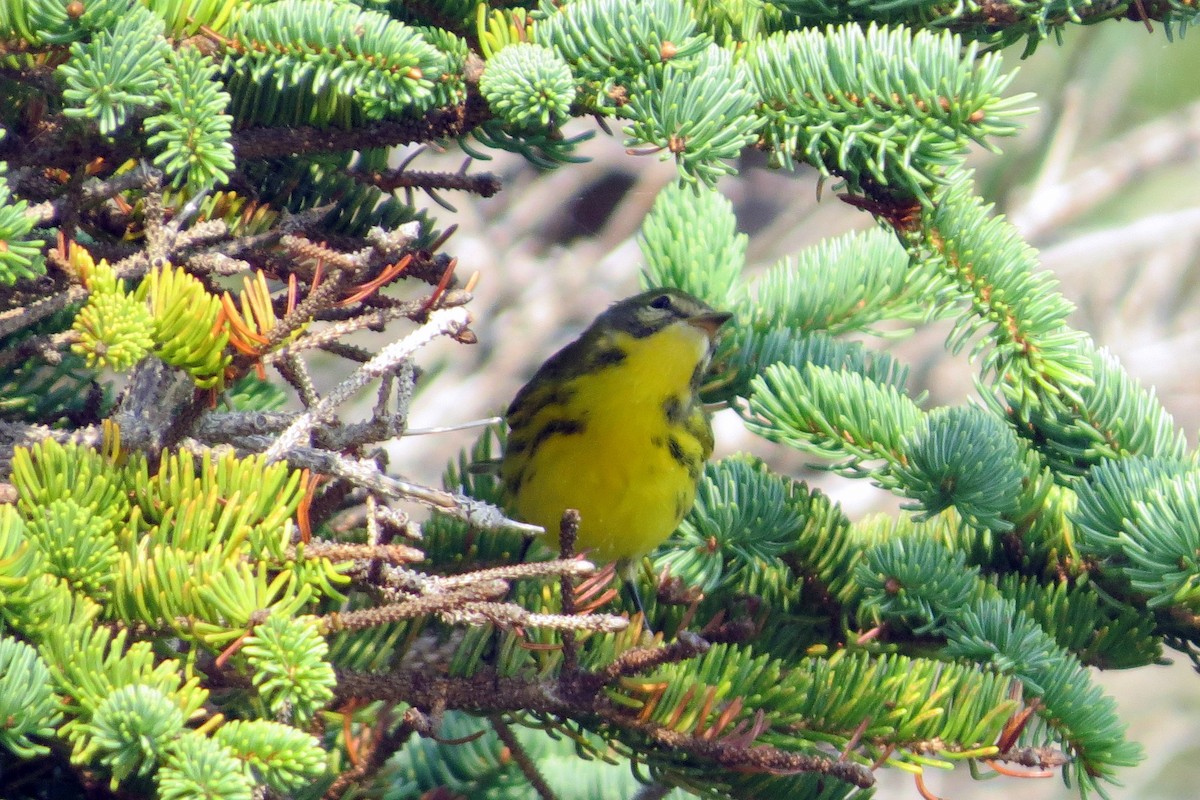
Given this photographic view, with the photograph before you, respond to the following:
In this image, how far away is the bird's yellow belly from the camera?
264cm

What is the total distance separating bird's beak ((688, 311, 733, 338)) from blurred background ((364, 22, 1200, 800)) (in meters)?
2.10

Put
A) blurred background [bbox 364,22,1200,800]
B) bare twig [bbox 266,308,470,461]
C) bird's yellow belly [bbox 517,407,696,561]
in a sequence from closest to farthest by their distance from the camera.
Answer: bare twig [bbox 266,308,470,461]
bird's yellow belly [bbox 517,407,696,561]
blurred background [bbox 364,22,1200,800]

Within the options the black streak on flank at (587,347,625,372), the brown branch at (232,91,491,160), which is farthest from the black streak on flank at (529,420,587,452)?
the brown branch at (232,91,491,160)

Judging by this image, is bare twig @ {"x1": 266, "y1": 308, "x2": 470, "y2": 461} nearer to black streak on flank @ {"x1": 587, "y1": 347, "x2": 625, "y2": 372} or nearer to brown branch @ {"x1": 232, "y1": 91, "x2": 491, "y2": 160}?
brown branch @ {"x1": 232, "y1": 91, "x2": 491, "y2": 160}

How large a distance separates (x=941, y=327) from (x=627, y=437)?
2669 millimetres

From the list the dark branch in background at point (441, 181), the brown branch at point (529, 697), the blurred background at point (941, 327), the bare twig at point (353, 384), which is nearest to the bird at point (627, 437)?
the dark branch in background at point (441, 181)

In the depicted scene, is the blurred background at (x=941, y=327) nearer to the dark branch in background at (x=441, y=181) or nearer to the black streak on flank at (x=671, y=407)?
the black streak on flank at (x=671, y=407)

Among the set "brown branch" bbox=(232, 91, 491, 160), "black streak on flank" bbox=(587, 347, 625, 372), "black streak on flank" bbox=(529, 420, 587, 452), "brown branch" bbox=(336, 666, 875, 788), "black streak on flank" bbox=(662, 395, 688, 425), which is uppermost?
"brown branch" bbox=(232, 91, 491, 160)

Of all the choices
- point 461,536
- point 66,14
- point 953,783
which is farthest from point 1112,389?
point 953,783

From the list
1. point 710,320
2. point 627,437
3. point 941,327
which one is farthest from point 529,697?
point 941,327

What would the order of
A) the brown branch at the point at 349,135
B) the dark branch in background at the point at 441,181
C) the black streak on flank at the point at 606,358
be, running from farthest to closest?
the black streak on flank at the point at 606,358 < the dark branch in background at the point at 441,181 < the brown branch at the point at 349,135

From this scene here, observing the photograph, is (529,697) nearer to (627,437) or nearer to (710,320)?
(710,320)

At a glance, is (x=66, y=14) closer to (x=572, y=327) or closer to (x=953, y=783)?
(x=572, y=327)

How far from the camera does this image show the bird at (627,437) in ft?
8.68
